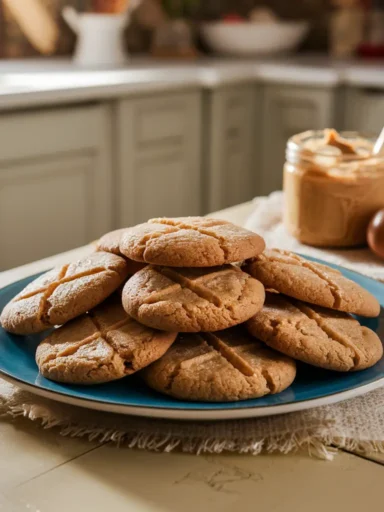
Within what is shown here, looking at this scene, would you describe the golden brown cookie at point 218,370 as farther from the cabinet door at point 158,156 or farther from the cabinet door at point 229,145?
the cabinet door at point 229,145

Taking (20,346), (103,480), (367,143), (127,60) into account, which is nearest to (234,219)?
(367,143)

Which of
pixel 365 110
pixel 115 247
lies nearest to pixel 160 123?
pixel 365 110

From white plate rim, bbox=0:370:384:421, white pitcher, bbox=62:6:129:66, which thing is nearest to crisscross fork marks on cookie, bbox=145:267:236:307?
white plate rim, bbox=0:370:384:421

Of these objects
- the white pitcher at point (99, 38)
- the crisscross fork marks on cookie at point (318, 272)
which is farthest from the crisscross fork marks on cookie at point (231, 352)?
the white pitcher at point (99, 38)

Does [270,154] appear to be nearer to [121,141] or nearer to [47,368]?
[121,141]

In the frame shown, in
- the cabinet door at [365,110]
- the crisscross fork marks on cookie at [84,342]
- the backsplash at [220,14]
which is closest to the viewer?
the crisscross fork marks on cookie at [84,342]

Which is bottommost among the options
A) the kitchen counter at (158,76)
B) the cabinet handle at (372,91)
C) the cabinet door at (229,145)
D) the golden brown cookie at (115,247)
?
the cabinet door at (229,145)

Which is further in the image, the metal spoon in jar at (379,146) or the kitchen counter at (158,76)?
the kitchen counter at (158,76)

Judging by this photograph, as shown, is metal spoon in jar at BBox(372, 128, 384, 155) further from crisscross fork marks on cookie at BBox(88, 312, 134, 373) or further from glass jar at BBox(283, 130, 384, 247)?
crisscross fork marks on cookie at BBox(88, 312, 134, 373)
